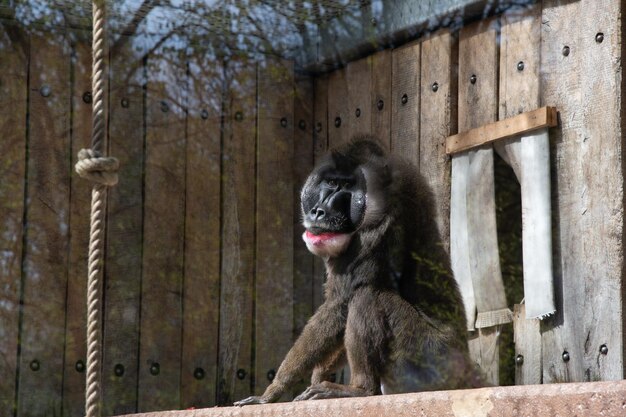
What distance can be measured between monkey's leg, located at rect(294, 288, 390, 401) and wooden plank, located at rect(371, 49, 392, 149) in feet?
4.42

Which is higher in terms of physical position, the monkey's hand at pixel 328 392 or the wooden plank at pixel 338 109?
the wooden plank at pixel 338 109

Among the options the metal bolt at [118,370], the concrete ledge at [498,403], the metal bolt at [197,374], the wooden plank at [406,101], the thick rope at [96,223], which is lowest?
the metal bolt at [197,374]

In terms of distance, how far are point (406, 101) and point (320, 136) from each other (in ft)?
2.49

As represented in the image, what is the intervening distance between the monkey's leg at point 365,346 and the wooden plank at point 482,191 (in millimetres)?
675

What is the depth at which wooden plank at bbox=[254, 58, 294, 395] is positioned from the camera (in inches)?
231

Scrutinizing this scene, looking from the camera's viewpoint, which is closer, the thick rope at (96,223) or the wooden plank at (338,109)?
the thick rope at (96,223)

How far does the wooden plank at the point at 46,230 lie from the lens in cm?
540

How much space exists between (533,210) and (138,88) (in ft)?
7.28

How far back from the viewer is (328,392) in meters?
4.02

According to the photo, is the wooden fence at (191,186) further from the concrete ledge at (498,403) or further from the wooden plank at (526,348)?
the concrete ledge at (498,403)

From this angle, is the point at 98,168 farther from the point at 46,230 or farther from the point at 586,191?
the point at 46,230

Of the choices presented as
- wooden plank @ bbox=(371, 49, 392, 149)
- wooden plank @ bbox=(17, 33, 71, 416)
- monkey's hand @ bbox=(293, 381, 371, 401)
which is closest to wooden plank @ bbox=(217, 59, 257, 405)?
wooden plank @ bbox=(371, 49, 392, 149)

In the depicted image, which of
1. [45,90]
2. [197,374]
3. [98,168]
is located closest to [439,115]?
[197,374]

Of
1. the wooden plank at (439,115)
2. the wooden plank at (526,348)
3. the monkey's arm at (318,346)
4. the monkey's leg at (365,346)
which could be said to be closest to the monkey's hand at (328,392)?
the monkey's leg at (365,346)
